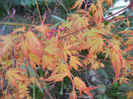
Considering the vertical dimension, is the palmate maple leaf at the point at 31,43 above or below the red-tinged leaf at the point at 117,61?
above

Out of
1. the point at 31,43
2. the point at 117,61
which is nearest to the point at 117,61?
the point at 117,61

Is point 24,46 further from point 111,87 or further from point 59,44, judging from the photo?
point 111,87

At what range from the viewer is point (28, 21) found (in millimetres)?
1560

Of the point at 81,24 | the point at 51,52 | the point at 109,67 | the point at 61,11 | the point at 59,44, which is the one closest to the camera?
the point at 51,52

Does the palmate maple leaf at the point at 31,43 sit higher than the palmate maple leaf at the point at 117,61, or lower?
higher

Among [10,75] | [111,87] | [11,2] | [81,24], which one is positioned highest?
[11,2]

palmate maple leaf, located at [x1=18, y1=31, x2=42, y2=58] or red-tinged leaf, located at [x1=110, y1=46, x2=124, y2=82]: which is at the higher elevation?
palmate maple leaf, located at [x1=18, y1=31, x2=42, y2=58]

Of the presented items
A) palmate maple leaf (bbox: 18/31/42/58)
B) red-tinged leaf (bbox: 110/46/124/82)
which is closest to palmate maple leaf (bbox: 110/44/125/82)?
red-tinged leaf (bbox: 110/46/124/82)

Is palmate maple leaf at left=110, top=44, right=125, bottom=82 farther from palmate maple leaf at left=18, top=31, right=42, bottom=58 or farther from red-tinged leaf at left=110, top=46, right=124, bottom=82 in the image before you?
palmate maple leaf at left=18, top=31, right=42, bottom=58

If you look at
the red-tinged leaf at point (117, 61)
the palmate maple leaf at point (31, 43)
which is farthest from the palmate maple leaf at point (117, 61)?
the palmate maple leaf at point (31, 43)

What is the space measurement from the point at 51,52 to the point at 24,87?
463 mm

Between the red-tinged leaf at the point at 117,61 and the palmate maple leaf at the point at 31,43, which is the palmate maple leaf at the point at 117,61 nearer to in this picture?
the red-tinged leaf at the point at 117,61

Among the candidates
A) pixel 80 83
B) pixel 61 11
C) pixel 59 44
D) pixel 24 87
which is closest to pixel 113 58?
pixel 80 83

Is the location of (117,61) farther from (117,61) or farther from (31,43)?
(31,43)
